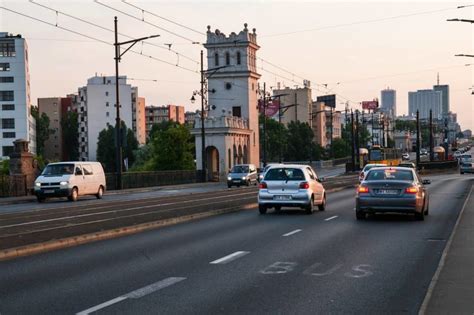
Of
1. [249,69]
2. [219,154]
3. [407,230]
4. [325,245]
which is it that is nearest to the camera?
[325,245]

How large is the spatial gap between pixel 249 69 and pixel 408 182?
7486 cm

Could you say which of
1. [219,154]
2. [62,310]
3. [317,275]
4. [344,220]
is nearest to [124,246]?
[317,275]

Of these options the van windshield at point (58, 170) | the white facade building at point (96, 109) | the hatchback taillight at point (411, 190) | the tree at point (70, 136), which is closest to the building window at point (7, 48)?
the white facade building at point (96, 109)

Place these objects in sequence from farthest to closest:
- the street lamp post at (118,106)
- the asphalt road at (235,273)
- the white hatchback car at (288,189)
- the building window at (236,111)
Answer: the building window at (236,111) → the street lamp post at (118,106) → the white hatchback car at (288,189) → the asphalt road at (235,273)

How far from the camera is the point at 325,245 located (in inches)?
563

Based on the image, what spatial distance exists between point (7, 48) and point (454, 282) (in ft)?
395

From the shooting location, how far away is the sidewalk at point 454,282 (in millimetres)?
7965

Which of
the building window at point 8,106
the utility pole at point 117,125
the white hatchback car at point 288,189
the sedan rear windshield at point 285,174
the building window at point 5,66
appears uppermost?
the building window at point 5,66

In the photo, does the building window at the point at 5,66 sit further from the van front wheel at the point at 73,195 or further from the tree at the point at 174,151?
the van front wheel at the point at 73,195

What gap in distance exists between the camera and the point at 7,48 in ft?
398

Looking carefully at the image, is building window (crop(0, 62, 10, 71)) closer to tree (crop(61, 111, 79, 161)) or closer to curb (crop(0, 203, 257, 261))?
tree (crop(61, 111, 79, 161))

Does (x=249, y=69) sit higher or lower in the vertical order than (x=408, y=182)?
higher

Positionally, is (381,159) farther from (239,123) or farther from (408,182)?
(408,182)

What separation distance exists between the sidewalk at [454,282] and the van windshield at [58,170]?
22924mm
